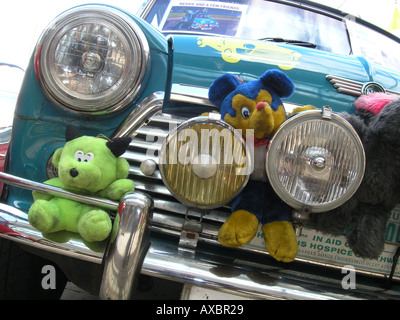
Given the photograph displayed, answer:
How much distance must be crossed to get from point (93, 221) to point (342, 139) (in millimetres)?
759

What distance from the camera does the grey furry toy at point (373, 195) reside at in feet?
3.70

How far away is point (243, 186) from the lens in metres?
1.10

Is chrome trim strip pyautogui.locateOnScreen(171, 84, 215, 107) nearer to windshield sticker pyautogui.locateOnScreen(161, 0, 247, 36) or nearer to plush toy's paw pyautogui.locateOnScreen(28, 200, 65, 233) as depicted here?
plush toy's paw pyautogui.locateOnScreen(28, 200, 65, 233)

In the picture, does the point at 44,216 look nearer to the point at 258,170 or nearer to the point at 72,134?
the point at 72,134

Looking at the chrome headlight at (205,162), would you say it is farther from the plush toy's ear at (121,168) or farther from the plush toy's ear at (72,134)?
the plush toy's ear at (72,134)

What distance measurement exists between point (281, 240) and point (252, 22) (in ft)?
4.59

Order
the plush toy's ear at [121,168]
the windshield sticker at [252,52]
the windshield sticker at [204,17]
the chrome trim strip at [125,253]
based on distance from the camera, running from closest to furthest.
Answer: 1. the chrome trim strip at [125,253]
2. the plush toy's ear at [121,168]
3. the windshield sticker at [252,52]
4. the windshield sticker at [204,17]

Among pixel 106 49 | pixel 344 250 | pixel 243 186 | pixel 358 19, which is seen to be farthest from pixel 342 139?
pixel 358 19

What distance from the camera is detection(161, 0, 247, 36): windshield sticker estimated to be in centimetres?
199

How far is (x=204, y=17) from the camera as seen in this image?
81.8 inches

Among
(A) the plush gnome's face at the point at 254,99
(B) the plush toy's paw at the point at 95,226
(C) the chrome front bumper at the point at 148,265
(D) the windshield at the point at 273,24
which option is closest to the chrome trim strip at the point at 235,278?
(C) the chrome front bumper at the point at 148,265

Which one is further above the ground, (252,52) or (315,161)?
(252,52)

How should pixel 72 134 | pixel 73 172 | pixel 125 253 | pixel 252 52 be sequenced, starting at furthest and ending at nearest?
pixel 252 52 → pixel 72 134 → pixel 73 172 → pixel 125 253

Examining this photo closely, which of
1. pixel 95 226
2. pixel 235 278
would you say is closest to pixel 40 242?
pixel 95 226
